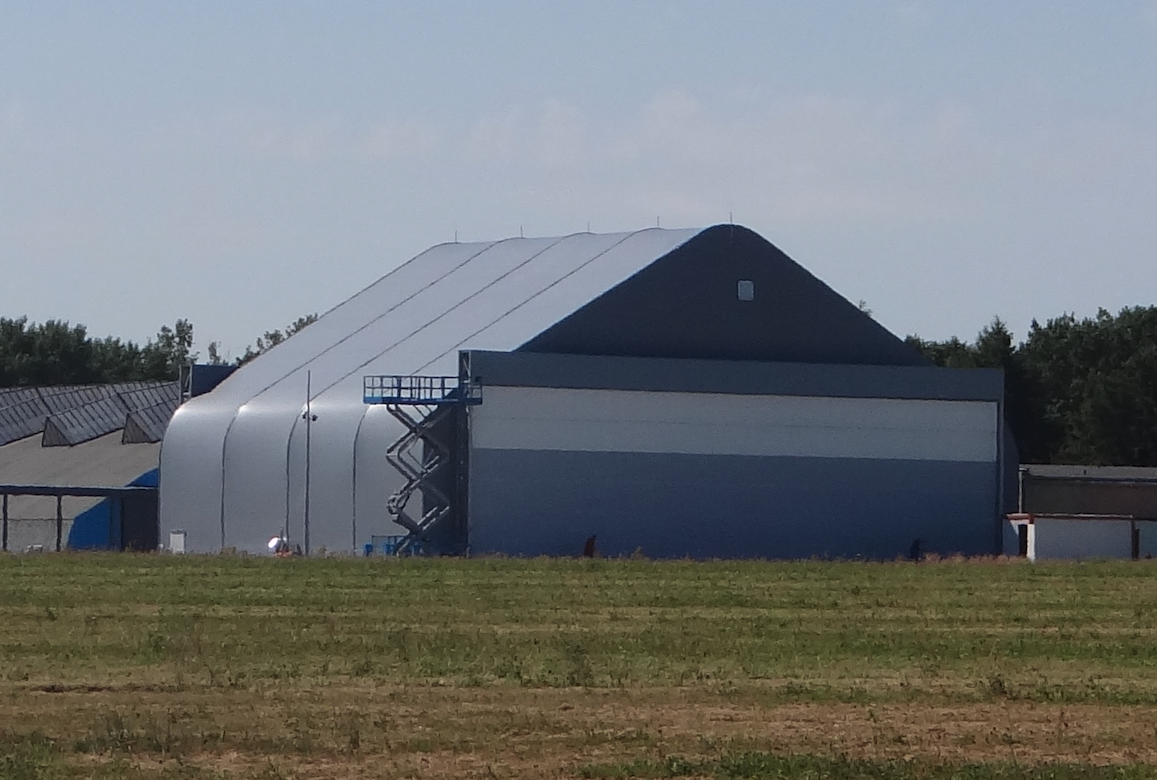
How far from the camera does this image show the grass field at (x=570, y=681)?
704 inches

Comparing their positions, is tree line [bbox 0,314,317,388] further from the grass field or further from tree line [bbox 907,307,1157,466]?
the grass field

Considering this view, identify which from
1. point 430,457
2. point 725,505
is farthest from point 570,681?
point 725,505

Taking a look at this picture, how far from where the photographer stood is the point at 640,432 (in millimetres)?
66312

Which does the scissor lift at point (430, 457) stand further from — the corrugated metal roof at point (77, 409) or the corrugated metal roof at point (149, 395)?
the corrugated metal roof at point (149, 395)

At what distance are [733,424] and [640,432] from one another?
10.0 feet

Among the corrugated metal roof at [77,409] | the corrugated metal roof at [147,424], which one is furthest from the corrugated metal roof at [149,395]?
the corrugated metal roof at [147,424]

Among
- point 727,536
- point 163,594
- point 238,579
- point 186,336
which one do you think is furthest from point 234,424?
point 186,336

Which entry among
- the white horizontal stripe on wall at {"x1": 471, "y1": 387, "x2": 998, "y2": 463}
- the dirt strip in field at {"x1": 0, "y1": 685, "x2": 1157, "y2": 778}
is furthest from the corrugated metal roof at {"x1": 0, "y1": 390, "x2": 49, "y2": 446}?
the dirt strip in field at {"x1": 0, "y1": 685, "x2": 1157, "y2": 778}

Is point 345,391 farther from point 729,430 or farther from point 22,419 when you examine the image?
point 22,419

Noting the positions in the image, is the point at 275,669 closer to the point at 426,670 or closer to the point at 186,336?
the point at 426,670

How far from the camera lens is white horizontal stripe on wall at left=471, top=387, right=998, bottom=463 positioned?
65.1m

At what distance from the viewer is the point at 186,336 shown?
191000 mm

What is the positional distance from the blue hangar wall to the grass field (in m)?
22.2

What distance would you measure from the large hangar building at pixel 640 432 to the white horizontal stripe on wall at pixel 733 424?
0.06m
